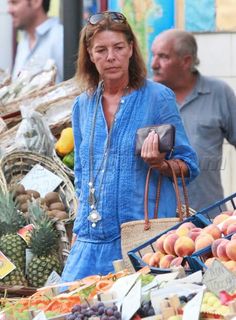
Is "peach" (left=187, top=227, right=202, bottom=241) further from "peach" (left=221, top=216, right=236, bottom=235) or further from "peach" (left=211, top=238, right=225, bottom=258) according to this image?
"peach" (left=211, top=238, right=225, bottom=258)

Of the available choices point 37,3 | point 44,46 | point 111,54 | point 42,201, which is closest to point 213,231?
point 111,54

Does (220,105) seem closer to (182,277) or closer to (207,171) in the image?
(207,171)

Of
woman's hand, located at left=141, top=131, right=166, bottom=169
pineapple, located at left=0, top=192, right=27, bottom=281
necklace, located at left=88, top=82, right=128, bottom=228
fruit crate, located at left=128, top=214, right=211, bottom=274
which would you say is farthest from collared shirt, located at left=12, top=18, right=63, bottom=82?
fruit crate, located at left=128, top=214, right=211, bottom=274

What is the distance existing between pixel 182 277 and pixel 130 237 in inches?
29.0

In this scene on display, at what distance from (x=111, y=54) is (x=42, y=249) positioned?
5.01 feet

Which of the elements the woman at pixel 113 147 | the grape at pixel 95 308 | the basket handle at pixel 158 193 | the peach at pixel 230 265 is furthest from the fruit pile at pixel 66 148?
the grape at pixel 95 308

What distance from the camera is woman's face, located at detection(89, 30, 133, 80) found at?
496 cm

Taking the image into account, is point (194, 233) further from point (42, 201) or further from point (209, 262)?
point (42, 201)

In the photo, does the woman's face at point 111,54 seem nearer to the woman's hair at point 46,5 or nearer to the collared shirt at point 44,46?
the collared shirt at point 44,46

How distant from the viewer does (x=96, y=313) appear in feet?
12.2

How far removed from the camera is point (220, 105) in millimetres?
6781

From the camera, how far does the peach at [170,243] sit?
13.8 feet

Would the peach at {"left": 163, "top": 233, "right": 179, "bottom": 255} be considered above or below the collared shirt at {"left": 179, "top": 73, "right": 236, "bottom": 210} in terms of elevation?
above

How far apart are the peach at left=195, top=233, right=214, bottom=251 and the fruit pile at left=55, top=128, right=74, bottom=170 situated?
278cm
